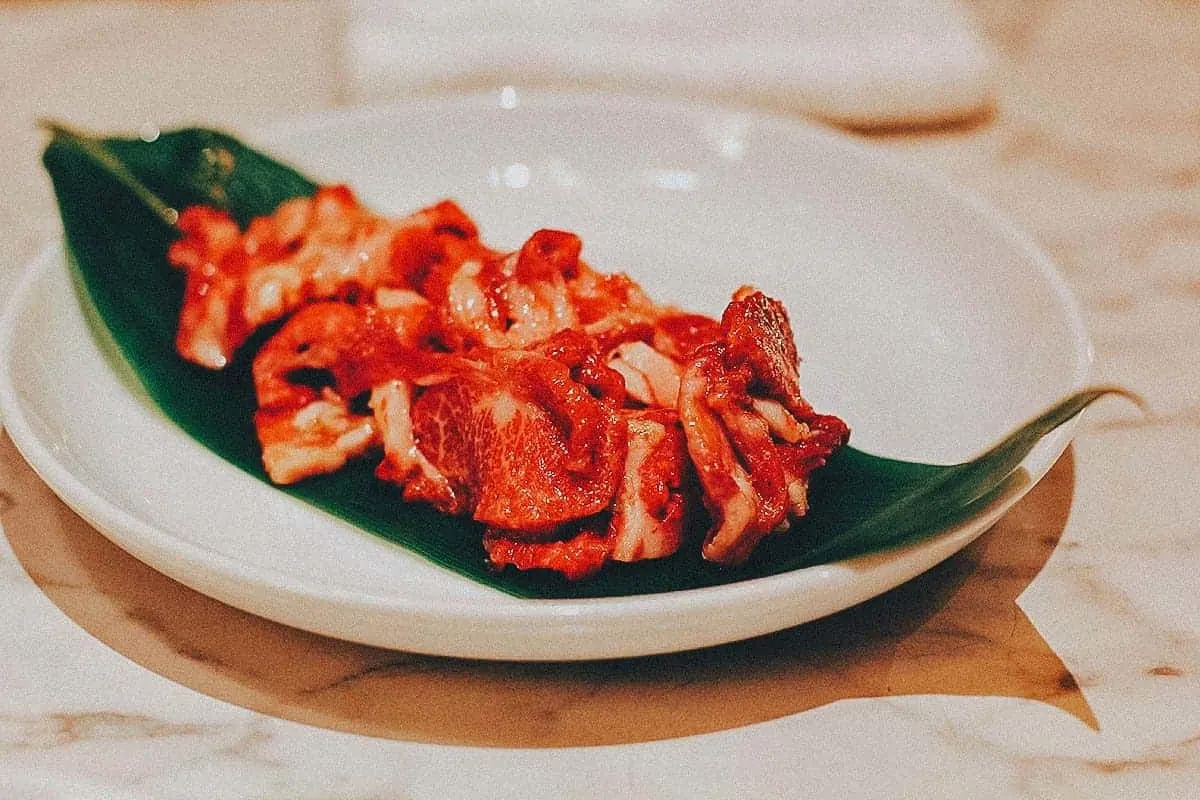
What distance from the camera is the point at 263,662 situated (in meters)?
1.68

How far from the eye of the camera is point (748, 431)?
166 cm

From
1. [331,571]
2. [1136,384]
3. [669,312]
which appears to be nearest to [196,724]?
[331,571]

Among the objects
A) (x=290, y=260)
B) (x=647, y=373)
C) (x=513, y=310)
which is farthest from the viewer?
(x=290, y=260)

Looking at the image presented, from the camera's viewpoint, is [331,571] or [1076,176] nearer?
[331,571]

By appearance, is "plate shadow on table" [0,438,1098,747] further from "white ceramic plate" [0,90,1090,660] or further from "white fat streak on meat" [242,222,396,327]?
"white fat streak on meat" [242,222,396,327]

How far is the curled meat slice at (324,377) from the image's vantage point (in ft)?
6.47

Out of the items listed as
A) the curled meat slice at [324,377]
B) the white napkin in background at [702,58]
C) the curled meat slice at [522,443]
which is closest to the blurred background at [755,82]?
the white napkin in background at [702,58]

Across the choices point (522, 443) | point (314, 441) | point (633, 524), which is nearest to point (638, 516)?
point (633, 524)

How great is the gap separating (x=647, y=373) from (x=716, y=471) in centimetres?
32

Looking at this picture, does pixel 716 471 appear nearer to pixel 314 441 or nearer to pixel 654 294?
pixel 314 441

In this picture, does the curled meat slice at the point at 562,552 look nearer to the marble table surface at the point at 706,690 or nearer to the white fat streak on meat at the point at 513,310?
the marble table surface at the point at 706,690

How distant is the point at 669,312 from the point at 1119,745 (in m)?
1.07

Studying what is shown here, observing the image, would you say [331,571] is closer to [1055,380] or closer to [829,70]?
[1055,380]

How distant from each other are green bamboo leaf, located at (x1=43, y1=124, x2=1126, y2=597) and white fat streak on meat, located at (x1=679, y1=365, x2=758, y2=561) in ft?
0.28
